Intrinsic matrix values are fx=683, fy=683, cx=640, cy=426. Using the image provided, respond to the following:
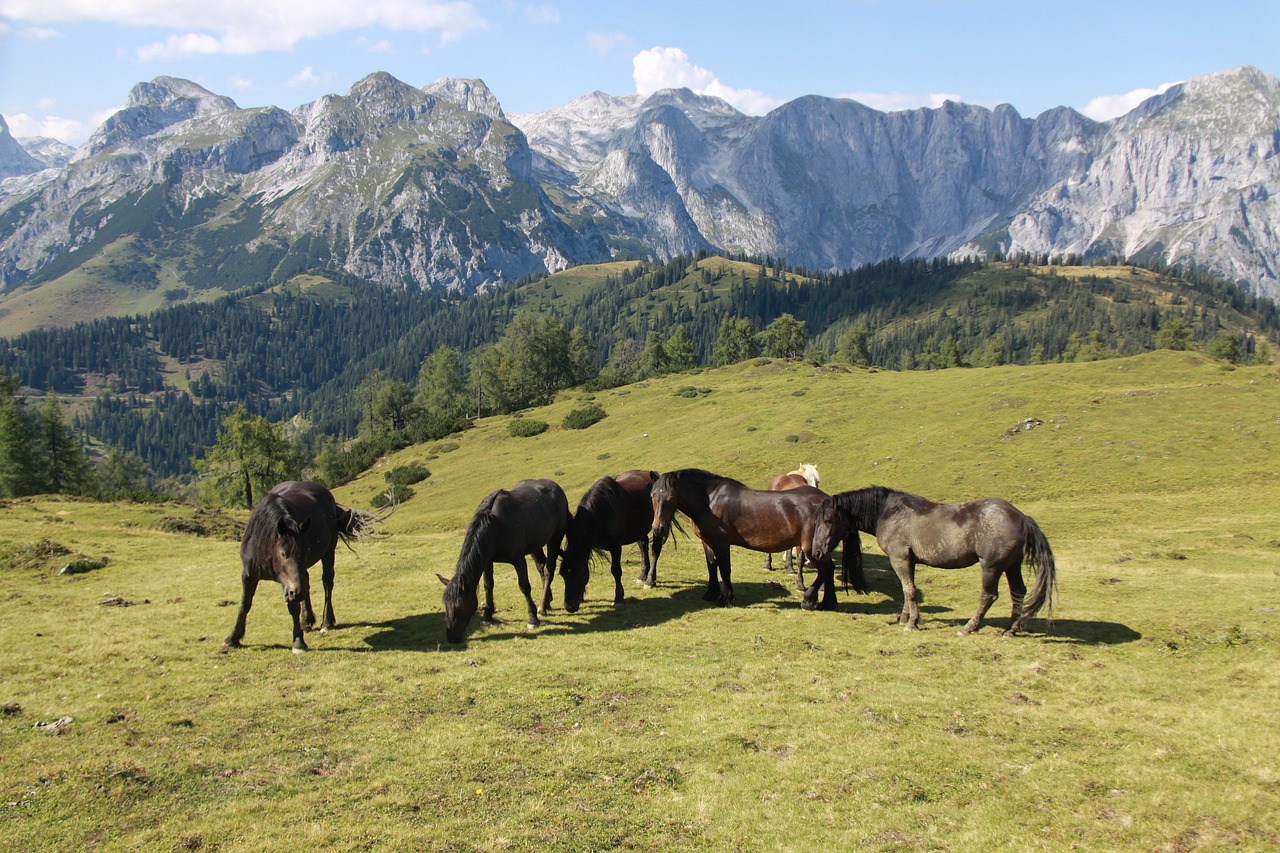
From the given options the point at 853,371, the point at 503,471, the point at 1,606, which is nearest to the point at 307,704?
the point at 1,606

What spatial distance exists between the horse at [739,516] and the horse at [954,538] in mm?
844

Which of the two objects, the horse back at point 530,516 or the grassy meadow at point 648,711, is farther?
the horse back at point 530,516

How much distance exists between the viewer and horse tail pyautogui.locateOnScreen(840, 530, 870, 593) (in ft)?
60.2

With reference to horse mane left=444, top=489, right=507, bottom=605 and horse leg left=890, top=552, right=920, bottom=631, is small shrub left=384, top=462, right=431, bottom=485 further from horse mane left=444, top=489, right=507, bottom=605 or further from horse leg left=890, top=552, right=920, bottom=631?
horse leg left=890, top=552, right=920, bottom=631

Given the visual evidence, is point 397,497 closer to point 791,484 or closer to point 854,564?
point 791,484

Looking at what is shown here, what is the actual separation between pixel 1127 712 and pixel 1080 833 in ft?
14.3

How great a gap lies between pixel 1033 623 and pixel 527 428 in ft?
214

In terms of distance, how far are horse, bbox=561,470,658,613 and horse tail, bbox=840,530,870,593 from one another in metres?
5.50

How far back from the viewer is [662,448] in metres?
58.8

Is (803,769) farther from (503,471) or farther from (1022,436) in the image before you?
(503,471)

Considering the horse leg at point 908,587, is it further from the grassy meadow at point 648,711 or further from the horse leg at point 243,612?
the horse leg at point 243,612

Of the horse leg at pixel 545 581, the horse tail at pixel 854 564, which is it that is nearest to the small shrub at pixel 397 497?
the horse leg at pixel 545 581

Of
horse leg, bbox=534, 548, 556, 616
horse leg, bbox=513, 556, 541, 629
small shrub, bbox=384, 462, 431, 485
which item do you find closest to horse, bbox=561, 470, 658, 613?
horse leg, bbox=534, 548, 556, 616

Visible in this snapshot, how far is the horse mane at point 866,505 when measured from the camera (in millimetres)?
16891
